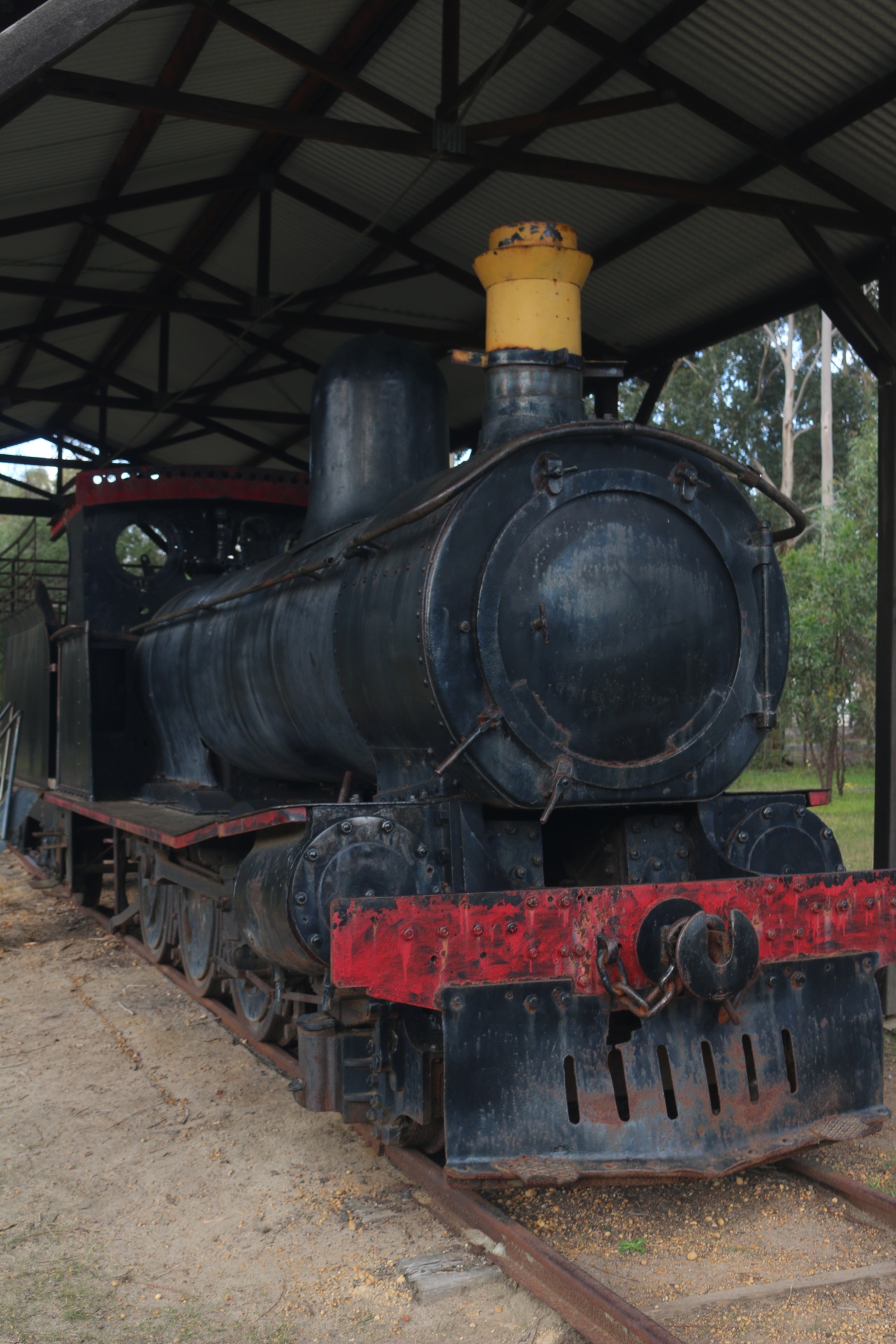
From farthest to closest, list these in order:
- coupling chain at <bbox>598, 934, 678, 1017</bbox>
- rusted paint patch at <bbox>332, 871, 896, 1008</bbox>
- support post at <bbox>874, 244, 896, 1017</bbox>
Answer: support post at <bbox>874, 244, 896, 1017</bbox> → coupling chain at <bbox>598, 934, 678, 1017</bbox> → rusted paint patch at <bbox>332, 871, 896, 1008</bbox>

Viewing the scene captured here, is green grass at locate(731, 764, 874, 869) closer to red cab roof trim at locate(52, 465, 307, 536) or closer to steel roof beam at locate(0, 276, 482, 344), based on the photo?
red cab roof trim at locate(52, 465, 307, 536)

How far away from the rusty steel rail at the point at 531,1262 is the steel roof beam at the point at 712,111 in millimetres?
5030

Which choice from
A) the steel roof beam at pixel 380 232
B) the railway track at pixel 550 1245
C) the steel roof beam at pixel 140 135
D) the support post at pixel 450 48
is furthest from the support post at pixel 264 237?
the railway track at pixel 550 1245

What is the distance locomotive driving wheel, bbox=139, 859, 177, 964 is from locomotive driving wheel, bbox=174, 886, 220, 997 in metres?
0.18

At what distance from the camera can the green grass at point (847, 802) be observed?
11.5 m

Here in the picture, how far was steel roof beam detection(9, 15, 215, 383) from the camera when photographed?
22.1 ft

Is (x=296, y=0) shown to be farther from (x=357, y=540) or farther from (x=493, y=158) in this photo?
(x=357, y=540)

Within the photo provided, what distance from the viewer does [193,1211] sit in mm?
3738

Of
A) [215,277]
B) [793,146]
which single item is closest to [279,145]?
[215,277]

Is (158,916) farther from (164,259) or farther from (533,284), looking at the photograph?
(164,259)

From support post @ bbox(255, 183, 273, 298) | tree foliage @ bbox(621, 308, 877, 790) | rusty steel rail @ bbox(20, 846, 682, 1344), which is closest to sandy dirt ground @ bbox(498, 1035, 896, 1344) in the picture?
rusty steel rail @ bbox(20, 846, 682, 1344)

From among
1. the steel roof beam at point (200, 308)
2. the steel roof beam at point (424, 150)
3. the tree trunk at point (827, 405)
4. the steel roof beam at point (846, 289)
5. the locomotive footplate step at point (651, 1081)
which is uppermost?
the tree trunk at point (827, 405)

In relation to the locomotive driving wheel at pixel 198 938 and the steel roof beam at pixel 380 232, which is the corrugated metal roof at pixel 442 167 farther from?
the locomotive driving wheel at pixel 198 938

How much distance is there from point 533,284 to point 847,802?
1439 centimetres
